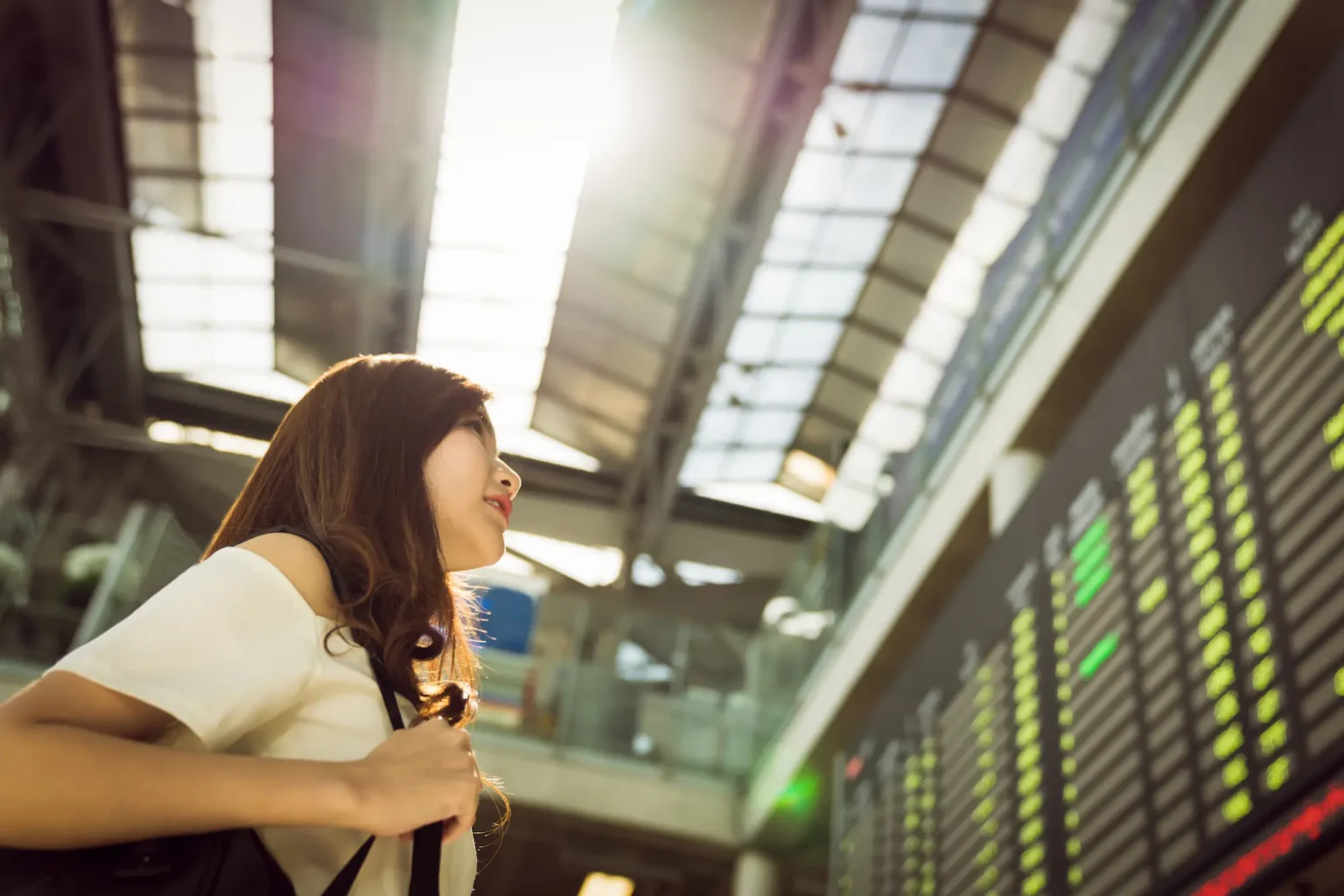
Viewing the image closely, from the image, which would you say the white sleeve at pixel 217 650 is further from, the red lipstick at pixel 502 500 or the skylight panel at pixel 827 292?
the skylight panel at pixel 827 292

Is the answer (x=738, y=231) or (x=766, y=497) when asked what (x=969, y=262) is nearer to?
(x=738, y=231)

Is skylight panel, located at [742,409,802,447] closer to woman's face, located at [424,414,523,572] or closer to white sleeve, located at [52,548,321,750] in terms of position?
woman's face, located at [424,414,523,572]

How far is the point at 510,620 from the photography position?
15.1 meters

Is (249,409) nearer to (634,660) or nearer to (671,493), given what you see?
(671,493)

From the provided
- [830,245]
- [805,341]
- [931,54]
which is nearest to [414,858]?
[931,54]

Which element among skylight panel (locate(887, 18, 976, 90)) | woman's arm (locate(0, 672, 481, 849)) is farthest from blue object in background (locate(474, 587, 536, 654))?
woman's arm (locate(0, 672, 481, 849))

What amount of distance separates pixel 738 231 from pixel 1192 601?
475 inches

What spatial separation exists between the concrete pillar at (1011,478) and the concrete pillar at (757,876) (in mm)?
6020

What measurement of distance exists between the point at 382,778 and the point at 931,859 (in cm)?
576

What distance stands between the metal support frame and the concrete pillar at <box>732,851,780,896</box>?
259 inches

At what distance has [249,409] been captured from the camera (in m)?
23.4

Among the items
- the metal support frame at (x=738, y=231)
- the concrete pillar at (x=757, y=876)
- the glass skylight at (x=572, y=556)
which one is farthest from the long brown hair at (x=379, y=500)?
the glass skylight at (x=572, y=556)

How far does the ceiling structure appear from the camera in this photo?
1483 centimetres

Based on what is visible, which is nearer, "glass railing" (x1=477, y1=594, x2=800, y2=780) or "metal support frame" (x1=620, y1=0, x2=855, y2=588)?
"glass railing" (x1=477, y1=594, x2=800, y2=780)
